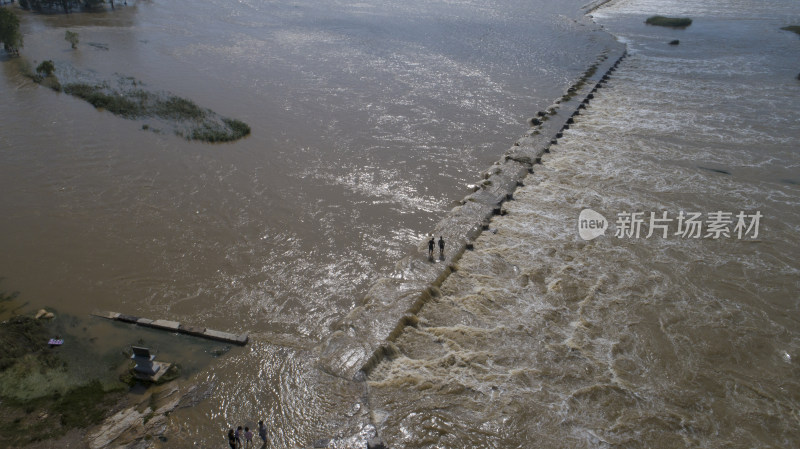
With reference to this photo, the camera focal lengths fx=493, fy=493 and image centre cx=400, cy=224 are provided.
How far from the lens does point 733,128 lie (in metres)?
26.5

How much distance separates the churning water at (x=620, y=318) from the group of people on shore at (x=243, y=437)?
93.7 inches

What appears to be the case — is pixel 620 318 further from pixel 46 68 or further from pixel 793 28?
pixel 793 28

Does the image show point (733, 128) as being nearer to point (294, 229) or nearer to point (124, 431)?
point (294, 229)

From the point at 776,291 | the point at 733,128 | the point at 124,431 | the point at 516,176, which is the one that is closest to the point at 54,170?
the point at 124,431

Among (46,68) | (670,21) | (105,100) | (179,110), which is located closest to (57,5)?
(46,68)

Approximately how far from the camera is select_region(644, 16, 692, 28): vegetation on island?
173 ft

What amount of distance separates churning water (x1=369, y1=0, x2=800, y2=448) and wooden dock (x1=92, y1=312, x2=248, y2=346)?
3655 millimetres

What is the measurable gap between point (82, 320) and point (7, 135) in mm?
13950

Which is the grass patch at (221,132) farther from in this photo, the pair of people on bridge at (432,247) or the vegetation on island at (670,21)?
the vegetation on island at (670,21)

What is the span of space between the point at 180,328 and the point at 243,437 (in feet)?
12.4

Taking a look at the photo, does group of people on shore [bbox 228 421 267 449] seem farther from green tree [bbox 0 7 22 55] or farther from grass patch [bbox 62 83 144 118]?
green tree [bbox 0 7 22 55]

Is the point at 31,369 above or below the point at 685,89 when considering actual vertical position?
below

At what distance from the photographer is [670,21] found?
53.2 metres

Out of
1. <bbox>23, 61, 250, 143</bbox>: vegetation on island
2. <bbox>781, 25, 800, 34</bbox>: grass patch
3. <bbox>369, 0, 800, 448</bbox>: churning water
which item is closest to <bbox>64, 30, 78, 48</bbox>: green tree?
<bbox>23, 61, 250, 143</bbox>: vegetation on island
